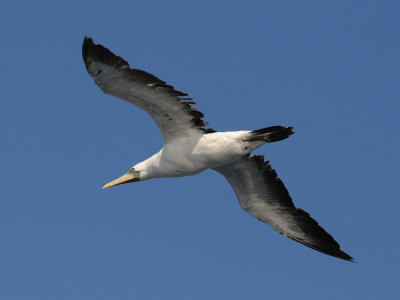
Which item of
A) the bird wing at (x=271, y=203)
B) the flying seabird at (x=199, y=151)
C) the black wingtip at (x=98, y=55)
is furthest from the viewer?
the bird wing at (x=271, y=203)

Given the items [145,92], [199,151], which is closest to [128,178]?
[199,151]

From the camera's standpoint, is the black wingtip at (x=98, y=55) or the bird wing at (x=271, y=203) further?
the bird wing at (x=271, y=203)

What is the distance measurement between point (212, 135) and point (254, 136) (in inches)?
37.9

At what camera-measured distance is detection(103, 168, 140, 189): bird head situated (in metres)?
14.2

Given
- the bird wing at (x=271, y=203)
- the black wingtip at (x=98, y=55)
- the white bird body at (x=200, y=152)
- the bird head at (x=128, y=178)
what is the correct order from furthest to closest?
the bird wing at (x=271, y=203)
the bird head at (x=128, y=178)
the white bird body at (x=200, y=152)
the black wingtip at (x=98, y=55)

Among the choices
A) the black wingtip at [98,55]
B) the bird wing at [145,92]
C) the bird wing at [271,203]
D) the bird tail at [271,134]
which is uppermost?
the black wingtip at [98,55]

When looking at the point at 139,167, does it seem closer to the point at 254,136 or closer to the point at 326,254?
the point at 254,136

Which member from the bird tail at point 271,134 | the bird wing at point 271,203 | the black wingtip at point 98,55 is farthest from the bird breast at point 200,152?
the black wingtip at point 98,55

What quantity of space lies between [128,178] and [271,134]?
12.8ft

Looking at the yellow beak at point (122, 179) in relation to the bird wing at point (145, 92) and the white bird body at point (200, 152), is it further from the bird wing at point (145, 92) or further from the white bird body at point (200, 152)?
the bird wing at point (145, 92)

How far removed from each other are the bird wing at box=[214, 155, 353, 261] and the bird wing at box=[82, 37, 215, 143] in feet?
6.71

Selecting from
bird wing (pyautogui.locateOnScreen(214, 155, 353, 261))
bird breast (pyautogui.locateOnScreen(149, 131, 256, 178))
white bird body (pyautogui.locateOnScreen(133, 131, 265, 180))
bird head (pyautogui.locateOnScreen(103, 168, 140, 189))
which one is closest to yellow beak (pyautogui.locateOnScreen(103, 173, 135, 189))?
bird head (pyautogui.locateOnScreen(103, 168, 140, 189))

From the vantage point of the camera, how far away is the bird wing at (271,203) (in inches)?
568

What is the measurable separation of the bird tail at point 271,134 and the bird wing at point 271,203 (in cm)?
194
